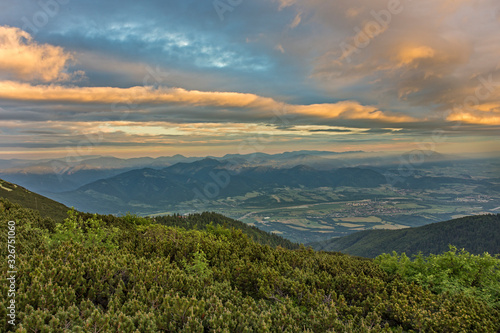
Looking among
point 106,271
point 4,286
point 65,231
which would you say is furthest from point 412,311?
point 65,231

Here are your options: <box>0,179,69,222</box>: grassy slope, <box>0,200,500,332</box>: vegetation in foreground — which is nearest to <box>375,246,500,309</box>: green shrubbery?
<box>0,200,500,332</box>: vegetation in foreground

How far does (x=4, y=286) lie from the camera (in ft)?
30.6

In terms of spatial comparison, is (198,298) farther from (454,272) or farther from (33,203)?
(33,203)

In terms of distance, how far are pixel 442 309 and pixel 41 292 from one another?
17.8m

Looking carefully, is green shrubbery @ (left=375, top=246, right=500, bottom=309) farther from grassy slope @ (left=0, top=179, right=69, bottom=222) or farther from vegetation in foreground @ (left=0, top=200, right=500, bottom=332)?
grassy slope @ (left=0, top=179, right=69, bottom=222)

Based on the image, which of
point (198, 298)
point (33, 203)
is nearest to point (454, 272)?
point (198, 298)

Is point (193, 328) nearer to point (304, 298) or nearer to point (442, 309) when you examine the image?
point (304, 298)

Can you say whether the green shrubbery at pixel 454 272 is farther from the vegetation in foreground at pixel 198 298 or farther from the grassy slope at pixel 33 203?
the grassy slope at pixel 33 203

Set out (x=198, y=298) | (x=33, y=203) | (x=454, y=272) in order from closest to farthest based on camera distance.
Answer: (x=198, y=298) < (x=454, y=272) < (x=33, y=203)

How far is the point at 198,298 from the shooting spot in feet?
40.4

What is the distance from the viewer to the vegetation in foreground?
903 cm

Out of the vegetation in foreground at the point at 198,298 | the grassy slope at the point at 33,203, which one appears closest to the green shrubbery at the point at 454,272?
the vegetation in foreground at the point at 198,298

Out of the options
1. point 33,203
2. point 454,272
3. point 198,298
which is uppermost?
point 198,298

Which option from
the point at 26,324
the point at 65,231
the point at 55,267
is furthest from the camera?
the point at 65,231
